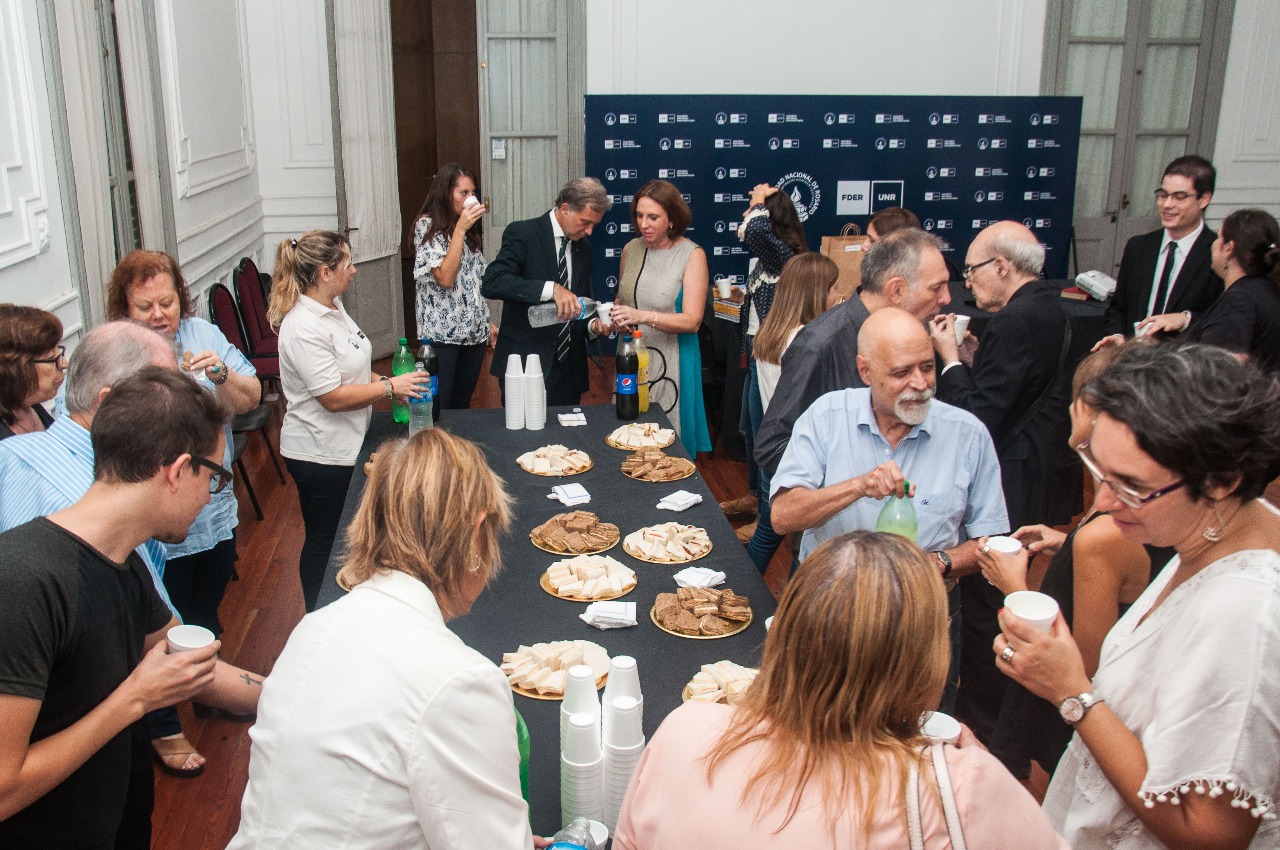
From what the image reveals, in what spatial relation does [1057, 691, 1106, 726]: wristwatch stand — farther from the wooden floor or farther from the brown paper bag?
the brown paper bag

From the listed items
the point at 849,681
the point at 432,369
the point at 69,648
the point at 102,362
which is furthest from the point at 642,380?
the point at 849,681

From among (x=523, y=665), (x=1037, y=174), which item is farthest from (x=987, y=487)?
(x=1037, y=174)

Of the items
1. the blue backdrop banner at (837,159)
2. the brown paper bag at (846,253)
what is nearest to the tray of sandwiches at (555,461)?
the brown paper bag at (846,253)

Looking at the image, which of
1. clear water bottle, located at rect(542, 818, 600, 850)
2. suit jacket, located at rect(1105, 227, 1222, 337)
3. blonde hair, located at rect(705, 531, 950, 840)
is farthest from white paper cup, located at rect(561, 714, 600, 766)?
suit jacket, located at rect(1105, 227, 1222, 337)

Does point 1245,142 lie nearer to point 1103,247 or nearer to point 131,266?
point 1103,247

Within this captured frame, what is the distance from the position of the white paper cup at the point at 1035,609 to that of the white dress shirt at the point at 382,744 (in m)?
0.84

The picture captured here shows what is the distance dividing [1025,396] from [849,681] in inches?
88.3

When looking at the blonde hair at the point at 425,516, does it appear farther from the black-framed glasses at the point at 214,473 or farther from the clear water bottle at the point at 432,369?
the clear water bottle at the point at 432,369

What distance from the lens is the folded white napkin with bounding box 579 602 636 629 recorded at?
2.37m

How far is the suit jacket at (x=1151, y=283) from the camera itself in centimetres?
451

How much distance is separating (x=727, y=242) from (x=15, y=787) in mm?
7117

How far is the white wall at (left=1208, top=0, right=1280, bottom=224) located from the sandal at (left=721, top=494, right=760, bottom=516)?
5.82 meters

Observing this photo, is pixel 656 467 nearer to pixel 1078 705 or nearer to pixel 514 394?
pixel 514 394

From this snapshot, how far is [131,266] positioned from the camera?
3168mm
